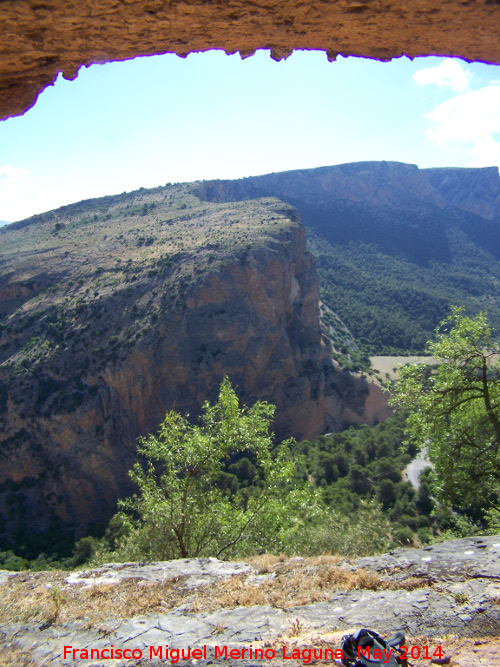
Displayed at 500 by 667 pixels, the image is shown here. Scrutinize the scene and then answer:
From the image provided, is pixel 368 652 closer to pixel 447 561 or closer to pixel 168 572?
pixel 447 561

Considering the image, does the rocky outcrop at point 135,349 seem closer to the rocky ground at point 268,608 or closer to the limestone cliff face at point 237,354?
the limestone cliff face at point 237,354

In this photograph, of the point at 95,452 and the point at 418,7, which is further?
the point at 95,452

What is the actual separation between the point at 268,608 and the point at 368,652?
166 centimetres

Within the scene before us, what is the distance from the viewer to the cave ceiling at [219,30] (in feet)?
8.96

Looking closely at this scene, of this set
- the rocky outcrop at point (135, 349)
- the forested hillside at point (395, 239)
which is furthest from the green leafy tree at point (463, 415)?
the forested hillside at point (395, 239)

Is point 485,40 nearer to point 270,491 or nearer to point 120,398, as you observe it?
point 270,491

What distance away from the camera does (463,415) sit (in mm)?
9148

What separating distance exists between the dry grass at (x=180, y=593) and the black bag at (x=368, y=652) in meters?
Result: 1.47

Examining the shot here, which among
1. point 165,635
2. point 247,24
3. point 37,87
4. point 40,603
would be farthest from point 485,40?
point 40,603

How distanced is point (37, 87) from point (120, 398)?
93.5 feet

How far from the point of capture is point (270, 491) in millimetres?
8539

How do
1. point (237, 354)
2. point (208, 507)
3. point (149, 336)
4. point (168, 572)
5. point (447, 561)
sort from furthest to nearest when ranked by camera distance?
1. point (237, 354)
2. point (149, 336)
3. point (208, 507)
4. point (168, 572)
5. point (447, 561)

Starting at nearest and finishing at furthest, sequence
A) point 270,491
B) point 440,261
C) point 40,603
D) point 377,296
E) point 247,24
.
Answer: point 247,24, point 40,603, point 270,491, point 377,296, point 440,261

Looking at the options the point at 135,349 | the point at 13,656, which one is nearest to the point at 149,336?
the point at 135,349
